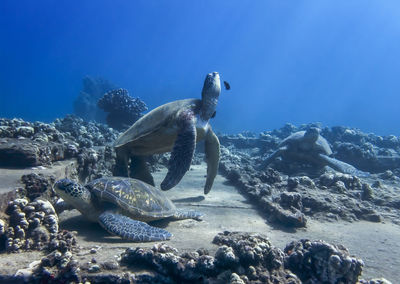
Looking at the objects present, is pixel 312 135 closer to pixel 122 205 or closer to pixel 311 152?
pixel 311 152

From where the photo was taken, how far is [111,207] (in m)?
4.23

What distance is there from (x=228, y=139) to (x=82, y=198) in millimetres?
18004

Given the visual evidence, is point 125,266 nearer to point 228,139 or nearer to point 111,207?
point 111,207

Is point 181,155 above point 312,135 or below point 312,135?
below

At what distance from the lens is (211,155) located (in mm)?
7262

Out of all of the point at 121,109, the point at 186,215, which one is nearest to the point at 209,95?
the point at 186,215

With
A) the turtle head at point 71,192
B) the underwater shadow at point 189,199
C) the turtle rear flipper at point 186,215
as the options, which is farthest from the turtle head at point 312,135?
the turtle head at point 71,192

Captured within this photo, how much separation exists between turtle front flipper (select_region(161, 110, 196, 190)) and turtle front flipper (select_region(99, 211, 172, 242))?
1181 millimetres

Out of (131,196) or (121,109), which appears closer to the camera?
(131,196)

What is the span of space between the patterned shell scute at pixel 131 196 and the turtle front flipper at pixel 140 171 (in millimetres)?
2107

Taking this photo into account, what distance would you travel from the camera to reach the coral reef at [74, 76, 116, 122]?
127ft

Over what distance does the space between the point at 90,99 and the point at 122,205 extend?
146ft

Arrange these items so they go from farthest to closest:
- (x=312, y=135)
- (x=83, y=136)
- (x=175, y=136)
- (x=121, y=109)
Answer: (x=121, y=109) < (x=83, y=136) < (x=312, y=135) < (x=175, y=136)

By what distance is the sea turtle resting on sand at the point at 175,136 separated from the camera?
5.31 metres
